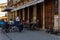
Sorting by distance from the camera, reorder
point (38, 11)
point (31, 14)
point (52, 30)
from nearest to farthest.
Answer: point (52, 30) < point (38, 11) < point (31, 14)

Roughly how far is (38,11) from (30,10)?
4.52m

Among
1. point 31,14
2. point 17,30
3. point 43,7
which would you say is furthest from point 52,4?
point 31,14

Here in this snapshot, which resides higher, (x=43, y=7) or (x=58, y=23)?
(x=43, y=7)

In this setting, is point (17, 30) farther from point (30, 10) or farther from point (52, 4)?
point (30, 10)

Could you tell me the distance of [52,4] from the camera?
2375 centimetres

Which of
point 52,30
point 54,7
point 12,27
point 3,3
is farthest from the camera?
point 3,3

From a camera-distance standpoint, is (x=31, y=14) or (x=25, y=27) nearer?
(x=25, y=27)

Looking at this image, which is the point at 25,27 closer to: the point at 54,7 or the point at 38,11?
the point at 38,11

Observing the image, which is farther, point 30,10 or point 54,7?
point 30,10

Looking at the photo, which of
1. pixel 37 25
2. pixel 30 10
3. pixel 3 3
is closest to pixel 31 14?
pixel 30 10

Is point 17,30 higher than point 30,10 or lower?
lower

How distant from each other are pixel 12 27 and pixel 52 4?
4.93 meters

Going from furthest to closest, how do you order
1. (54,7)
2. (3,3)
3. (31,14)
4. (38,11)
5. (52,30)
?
1. (3,3)
2. (31,14)
3. (38,11)
4. (54,7)
5. (52,30)

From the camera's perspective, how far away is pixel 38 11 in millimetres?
29250
